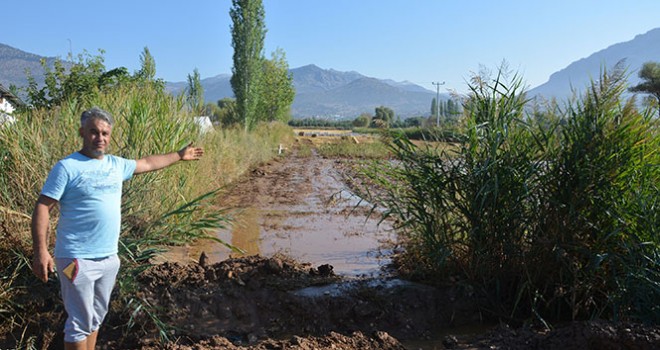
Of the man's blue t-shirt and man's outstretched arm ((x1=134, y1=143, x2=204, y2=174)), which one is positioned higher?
man's outstretched arm ((x1=134, y1=143, x2=204, y2=174))

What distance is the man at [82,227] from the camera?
9.24 ft

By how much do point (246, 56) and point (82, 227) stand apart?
1146 inches

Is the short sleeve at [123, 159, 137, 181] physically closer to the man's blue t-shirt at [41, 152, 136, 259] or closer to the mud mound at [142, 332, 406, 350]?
the man's blue t-shirt at [41, 152, 136, 259]

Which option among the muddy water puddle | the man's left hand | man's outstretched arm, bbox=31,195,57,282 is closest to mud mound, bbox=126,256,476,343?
the muddy water puddle

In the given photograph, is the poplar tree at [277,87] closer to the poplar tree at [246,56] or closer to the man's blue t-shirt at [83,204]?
the poplar tree at [246,56]

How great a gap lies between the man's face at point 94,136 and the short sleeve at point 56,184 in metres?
0.20

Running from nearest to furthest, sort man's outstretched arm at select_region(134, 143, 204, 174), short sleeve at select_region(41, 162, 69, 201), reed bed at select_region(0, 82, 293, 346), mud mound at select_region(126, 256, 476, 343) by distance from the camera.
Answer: short sleeve at select_region(41, 162, 69, 201) → man's outstretched arm at select_region(134, 143, 204, 174) → reed bed at select_region(0, 82, 293, 346) → mud mound at select_region(126, 256, 476, 343)

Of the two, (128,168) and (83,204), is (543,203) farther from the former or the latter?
(83,204)

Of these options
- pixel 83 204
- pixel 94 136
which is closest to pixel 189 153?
pixel 94 136

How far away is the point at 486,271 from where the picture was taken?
189 inches

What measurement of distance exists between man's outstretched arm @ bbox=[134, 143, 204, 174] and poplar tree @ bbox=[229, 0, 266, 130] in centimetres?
2691

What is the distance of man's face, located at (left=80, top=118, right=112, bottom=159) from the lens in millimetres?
2949

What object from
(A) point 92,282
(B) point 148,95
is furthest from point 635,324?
(B) point 148,95

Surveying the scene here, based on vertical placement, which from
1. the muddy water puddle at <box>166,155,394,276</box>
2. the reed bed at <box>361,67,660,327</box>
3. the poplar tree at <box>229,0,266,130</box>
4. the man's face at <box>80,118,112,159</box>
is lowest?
the muddy water puddle at <box>166,155,394,276</box>
